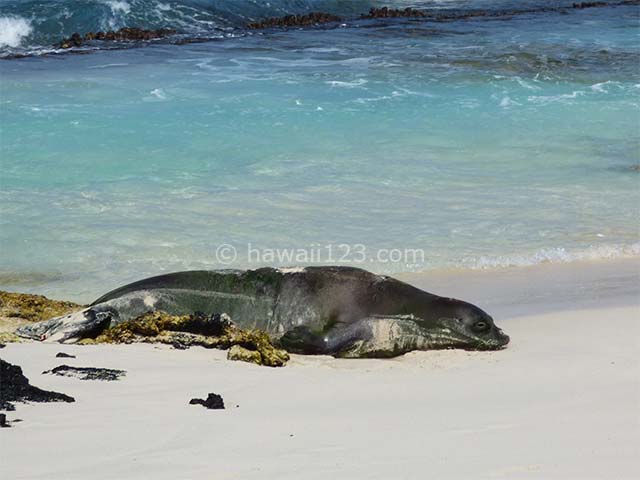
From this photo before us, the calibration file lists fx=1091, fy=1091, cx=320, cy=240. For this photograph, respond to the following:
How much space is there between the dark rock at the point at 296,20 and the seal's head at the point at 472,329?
61.9 ft

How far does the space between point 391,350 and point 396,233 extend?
135 inches

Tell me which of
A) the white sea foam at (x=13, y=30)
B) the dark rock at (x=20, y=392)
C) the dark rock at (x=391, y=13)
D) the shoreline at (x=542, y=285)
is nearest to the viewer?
the dark rock at (x=20, y=392)

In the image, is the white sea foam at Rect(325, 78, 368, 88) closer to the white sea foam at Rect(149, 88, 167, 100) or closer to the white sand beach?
the white sea foam at Rect(149, 88, 167, 100)

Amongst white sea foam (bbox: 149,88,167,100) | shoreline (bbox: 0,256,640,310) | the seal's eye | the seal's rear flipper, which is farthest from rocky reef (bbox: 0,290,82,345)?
white sea foam (bbox: 149,88,167,100)

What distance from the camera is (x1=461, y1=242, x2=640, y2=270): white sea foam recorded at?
8.80m

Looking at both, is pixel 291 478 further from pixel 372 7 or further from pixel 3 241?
pixel 372 7

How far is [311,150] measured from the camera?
1323 cm

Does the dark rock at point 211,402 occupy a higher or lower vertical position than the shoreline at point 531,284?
higher

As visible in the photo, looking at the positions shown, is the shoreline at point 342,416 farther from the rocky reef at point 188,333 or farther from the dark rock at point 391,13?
the dark rock at point 391,13

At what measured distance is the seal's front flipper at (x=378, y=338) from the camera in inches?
247

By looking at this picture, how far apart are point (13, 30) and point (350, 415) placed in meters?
19.5

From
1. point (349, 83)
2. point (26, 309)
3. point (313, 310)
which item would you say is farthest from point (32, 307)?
point (349, 83)

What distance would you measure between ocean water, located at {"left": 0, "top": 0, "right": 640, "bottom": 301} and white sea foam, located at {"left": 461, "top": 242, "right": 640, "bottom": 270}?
0.03m

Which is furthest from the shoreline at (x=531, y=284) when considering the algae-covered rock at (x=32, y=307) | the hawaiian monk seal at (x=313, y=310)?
the hawaiian monk seal at (x=313, y=310)
